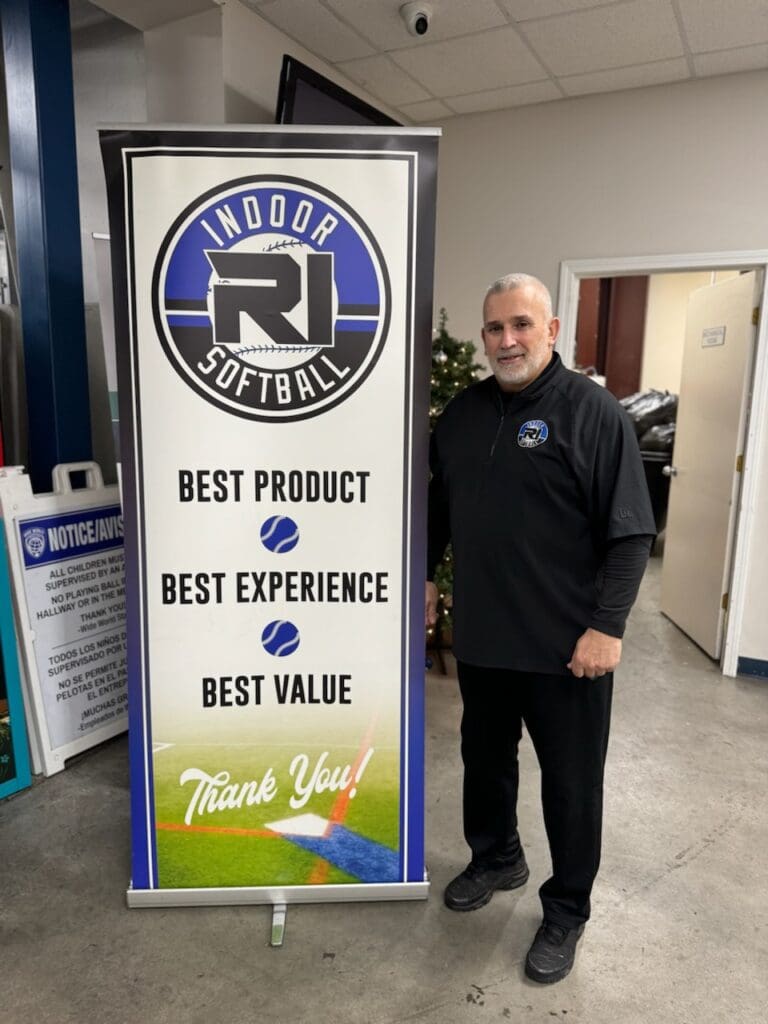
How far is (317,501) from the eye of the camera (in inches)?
73.7

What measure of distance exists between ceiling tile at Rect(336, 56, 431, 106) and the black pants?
10.2 ft

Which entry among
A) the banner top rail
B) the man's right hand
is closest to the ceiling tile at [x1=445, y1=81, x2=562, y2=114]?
the banner top rail

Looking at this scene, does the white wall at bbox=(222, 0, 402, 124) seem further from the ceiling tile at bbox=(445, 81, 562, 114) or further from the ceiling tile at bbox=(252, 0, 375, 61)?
the ceiling tile at bbox=(445, 81, 562, 114)

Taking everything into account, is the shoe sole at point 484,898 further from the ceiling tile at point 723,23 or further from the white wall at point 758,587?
the ceiling tile at point 723,23

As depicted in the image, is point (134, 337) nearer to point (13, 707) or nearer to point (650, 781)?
point (13, 707)

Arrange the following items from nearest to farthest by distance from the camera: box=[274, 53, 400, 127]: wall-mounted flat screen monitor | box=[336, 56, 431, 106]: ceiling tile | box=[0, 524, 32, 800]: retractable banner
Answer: box=[0, 524, 32, 800]: retractable banner → box=[274, 53, 400, 127]: wall-mounted flat screen monitor → box=[336, 56, 431, 106]: ceiling tile

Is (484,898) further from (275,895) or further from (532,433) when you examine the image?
(532,433)

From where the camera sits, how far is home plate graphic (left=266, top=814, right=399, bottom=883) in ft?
6.56

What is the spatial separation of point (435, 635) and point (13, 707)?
216 centimetres

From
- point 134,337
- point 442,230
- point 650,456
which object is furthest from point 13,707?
point 650,456

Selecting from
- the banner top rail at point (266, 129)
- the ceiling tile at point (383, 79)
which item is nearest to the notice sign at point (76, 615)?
the banner top rail at point (266, 129)

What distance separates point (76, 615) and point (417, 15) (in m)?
2.81

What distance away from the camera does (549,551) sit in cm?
174

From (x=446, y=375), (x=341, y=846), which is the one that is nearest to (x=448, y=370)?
(x=446, y=375)
